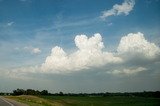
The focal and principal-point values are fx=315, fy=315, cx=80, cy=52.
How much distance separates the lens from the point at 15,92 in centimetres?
12825

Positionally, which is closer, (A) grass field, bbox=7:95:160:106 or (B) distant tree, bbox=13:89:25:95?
(A) grass field, bbox=7:95:160:106

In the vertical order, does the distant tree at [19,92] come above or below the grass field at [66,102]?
above

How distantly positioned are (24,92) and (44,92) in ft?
101

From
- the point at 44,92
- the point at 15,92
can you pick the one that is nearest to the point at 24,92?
the point at 15,92

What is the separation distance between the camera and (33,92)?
446 ft

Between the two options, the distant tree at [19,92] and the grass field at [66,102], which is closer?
A: the grass field at [66,102]

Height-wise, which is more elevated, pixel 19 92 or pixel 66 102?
pixel 19 92

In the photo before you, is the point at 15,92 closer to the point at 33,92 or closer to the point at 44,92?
the point at 33,92

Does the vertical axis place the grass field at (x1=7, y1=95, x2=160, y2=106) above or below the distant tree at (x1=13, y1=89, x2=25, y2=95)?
below

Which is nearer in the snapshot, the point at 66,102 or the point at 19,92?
the point at 66,102

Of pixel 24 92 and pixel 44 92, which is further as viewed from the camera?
pixel 44 92

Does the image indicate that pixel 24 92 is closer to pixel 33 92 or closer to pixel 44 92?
pixel 33 92

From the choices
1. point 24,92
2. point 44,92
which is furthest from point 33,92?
point 44,92
